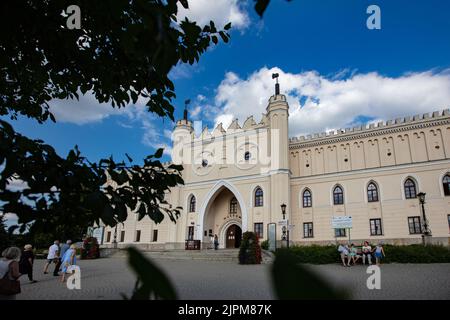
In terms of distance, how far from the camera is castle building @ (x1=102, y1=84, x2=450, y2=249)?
23.1 metres

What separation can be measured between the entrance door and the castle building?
0.09m

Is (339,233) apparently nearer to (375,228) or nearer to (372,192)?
(375,228)

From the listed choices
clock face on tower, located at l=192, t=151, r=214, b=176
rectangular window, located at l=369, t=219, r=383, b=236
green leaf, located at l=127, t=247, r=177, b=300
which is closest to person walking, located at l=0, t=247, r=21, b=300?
green leaf, located at l=127, t=247, r=177, b=300

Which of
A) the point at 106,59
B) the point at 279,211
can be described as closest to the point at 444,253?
the point at 279,211

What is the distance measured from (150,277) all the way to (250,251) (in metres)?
18.7

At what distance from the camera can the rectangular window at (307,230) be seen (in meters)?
25.6

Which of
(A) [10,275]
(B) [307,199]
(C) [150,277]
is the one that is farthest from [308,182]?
(C) [150,277]

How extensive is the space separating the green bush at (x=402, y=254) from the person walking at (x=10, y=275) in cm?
1219

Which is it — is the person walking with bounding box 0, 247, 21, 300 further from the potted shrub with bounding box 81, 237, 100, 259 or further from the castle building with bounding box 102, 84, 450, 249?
the potted shrub with bounding box 81, 237, 100, 259

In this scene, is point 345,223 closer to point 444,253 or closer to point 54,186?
point 444,253

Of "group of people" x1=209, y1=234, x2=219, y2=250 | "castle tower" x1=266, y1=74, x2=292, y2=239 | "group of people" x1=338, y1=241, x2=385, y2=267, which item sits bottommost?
"group of people" x1=338, y1=241, x2=385, y2=267

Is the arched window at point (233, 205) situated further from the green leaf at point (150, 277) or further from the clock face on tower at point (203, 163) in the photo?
the green leaf at point (150, 277)

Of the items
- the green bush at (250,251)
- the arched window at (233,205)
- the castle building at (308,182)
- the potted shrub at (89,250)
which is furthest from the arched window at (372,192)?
the potted shrub at (89,250)

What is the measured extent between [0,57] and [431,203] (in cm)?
2555
